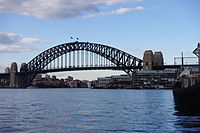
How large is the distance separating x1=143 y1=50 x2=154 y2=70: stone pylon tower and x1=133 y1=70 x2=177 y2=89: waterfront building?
23.5 ft

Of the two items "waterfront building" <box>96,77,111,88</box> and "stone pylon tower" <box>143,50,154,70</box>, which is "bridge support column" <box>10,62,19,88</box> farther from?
"stone pylon tower" <box>143,50,154,70</box>

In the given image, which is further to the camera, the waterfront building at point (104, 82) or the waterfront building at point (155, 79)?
the waterfront building at point (104, 82)

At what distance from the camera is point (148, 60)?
154 m

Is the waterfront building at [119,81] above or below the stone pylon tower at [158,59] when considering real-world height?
below

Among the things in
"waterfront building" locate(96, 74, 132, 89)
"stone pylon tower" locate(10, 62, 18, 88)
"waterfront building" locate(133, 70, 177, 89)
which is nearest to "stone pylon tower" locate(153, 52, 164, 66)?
"waterfront building" locate(133, 70, 177, 89)

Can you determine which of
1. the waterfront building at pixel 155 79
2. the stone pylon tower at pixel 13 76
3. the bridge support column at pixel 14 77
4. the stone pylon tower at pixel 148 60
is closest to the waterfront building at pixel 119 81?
the waterfront building at pixel 155 79

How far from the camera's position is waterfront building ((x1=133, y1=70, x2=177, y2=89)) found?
146375 mm

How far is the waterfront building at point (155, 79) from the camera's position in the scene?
146 metres

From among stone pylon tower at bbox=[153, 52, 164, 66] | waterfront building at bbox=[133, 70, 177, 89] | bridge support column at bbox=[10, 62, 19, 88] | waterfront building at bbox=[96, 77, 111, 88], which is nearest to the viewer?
waterfront building at bbox=[133, 70, 177, 89]

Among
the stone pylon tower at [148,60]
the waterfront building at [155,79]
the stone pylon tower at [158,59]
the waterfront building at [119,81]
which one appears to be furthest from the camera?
the waterfront building at [119,81]

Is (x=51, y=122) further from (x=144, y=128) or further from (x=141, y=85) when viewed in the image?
(x=141, y=85)

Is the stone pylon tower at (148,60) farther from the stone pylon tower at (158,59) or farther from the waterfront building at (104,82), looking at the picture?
the waterfront building at (104,82)

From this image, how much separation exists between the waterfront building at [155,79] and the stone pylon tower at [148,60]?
7160mm

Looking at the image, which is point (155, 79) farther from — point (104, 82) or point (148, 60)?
point (104, 82)
